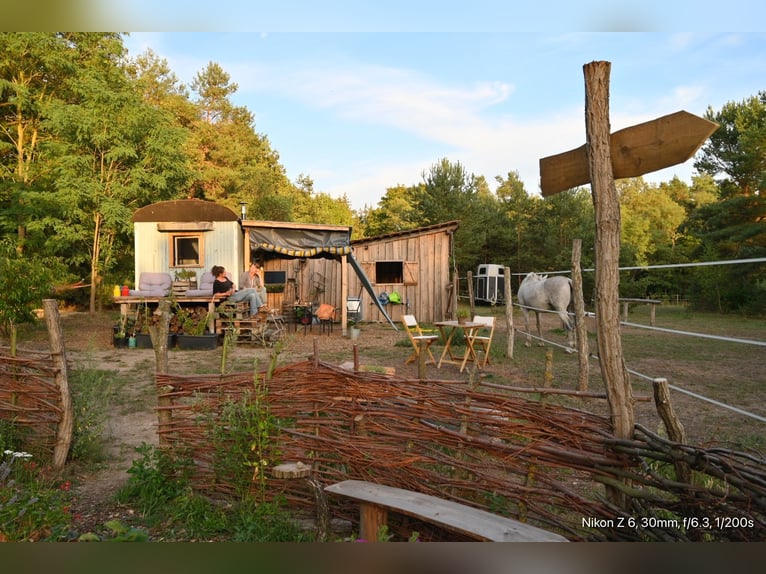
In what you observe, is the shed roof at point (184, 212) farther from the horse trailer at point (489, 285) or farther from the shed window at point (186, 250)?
the horse trailer at point (489, 285)

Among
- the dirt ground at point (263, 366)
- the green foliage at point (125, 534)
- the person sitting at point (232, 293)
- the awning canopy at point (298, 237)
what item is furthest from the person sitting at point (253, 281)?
the green foliage at point (125, 534)

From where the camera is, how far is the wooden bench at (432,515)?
2.37 meters

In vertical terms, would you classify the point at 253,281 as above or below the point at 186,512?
above

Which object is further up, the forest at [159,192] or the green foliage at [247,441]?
the forest at [159,192]

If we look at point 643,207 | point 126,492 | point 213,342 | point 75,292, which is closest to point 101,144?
point 75,292

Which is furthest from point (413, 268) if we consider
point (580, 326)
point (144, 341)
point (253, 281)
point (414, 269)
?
point (580, 326)

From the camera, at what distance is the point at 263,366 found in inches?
286

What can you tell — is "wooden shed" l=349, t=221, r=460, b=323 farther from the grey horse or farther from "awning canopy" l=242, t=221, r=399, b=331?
the grey horse

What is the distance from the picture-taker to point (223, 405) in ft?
10.7

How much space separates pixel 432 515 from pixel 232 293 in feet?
29.6

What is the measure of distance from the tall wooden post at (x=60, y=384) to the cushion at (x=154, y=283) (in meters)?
7.78

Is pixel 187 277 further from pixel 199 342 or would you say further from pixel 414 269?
pixel 414 269

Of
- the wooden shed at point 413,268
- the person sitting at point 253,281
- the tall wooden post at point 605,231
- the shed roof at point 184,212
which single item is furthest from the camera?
the wooden shed at point 413,268

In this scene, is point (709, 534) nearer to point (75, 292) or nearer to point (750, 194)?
point (75, 292)
